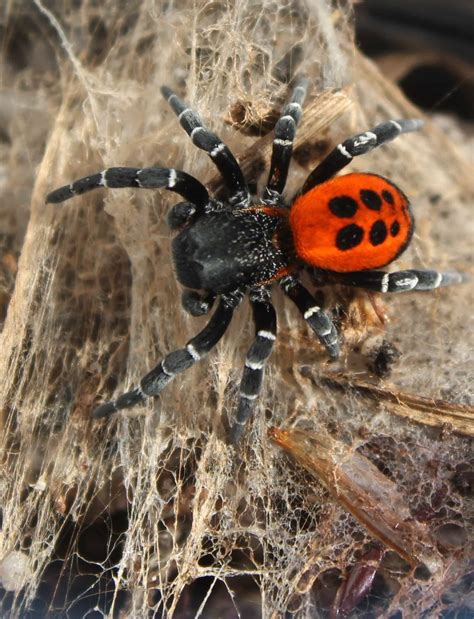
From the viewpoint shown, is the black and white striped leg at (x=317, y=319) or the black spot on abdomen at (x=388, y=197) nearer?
the black spot on abdomen at (x=388, y=197)

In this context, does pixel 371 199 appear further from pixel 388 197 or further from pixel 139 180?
pixel 139 180

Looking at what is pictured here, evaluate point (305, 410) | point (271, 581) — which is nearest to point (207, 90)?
point (305, 410)

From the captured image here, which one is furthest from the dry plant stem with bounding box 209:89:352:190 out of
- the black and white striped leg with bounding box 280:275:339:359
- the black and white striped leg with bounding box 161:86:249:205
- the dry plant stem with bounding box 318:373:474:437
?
the dry plant stem with bounding box 318:373:474:437

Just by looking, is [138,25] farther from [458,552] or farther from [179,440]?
[458,552]

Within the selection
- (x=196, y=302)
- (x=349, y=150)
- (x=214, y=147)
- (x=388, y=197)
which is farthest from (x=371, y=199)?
(x=196, y=302)

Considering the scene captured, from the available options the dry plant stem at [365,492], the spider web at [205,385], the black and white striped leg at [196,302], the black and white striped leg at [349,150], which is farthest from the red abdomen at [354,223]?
the dry plant stem at [365,492]

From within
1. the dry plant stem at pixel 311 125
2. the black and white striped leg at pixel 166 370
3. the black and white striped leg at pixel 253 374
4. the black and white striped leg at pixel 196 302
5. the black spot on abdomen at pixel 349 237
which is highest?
the dry plant stem at pixel 311 125

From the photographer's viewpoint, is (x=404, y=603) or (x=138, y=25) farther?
(x=138, y=25)

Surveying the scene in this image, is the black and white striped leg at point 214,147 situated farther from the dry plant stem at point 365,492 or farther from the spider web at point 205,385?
the dry plant stem at point 365,492
